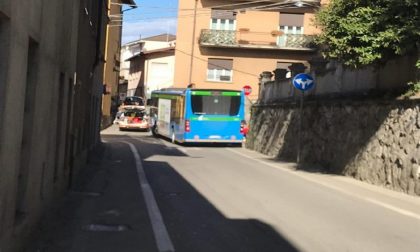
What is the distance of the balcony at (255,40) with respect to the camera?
47969 mm

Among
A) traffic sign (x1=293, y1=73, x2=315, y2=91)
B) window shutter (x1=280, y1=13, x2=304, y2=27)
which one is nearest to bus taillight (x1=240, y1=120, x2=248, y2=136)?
traffic sign (x1=293, y1=73, x2=315, y2=91)

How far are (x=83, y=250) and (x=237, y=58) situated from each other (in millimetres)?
42700

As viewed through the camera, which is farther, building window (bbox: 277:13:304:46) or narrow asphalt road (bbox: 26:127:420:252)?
building window (bbox: 277:13:304:46)

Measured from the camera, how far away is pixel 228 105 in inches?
1207

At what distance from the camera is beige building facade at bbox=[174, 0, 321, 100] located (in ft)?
159

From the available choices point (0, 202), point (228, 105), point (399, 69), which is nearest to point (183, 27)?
point (228, 105)

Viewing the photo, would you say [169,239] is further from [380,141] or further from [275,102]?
[275,102]

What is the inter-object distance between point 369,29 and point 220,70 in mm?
34828

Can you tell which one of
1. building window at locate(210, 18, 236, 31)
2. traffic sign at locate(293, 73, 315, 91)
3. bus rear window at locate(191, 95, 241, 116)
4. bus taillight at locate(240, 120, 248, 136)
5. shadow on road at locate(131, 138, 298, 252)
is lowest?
shadow on road at locate(131, 138, 298, 252)

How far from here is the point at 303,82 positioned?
21.3 meters

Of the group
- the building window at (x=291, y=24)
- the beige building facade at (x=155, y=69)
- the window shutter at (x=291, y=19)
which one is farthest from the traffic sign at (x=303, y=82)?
the beige building facade at (x=155, y=69)

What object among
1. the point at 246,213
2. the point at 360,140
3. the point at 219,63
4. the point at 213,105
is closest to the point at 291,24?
the point at 219,63

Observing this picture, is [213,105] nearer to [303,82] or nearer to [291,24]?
[303,82]

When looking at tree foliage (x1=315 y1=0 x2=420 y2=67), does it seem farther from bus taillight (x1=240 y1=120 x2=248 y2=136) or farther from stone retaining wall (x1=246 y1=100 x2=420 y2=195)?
bus taillight (x1=240 y1=120 x2=248 y2=136)
